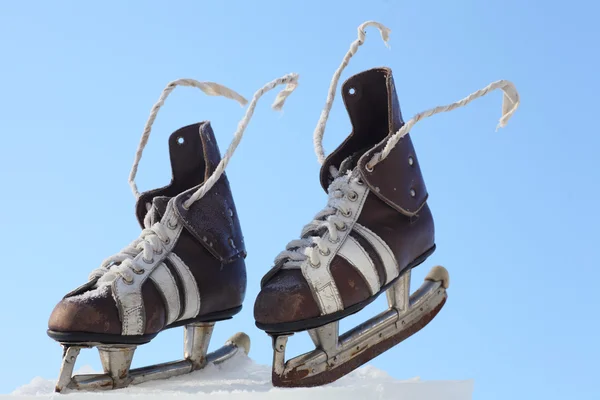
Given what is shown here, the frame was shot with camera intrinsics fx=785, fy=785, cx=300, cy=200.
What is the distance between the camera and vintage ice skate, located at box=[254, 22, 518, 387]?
2.03 meters

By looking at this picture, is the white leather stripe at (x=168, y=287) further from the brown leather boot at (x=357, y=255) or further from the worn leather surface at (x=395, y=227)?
the worn leather surface at (x=395, y=227)

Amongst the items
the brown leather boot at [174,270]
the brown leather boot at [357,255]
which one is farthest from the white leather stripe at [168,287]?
the brown leather boot at [357,255]

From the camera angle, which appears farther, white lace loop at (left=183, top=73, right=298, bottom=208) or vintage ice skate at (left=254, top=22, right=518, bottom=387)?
white lace loop at (left=183, top=73, right=298, bottom=208)

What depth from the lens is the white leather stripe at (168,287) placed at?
2199mm

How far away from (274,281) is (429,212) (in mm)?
578

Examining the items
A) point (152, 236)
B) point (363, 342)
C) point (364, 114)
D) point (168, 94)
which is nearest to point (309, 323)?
point (363, 342)

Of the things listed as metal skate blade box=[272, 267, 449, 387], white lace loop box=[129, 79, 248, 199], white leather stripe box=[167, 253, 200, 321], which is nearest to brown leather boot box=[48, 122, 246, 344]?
white leather stripe box=[167, 253, 200, 321]

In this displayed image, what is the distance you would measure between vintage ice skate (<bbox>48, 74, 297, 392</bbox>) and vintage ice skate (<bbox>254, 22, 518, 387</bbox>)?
0.87ft

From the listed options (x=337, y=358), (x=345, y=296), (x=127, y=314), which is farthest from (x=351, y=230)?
(x=127, y=314)

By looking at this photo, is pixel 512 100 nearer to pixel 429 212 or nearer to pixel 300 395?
pixel 429 212

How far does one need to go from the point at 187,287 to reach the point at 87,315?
12.6 inches

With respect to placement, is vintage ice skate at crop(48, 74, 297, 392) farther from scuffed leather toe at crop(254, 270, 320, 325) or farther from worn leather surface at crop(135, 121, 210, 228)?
scuffed leather toe at crop(254, 270, 320, 325)

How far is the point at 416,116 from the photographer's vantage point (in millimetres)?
2227

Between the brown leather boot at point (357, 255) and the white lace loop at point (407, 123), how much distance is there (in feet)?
0.10
